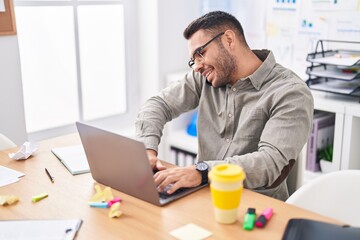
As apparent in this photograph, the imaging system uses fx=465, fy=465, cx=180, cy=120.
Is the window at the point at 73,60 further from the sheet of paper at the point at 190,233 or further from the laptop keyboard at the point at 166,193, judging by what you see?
the sheet of paper at the point at 190,233

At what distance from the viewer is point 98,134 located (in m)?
1.36


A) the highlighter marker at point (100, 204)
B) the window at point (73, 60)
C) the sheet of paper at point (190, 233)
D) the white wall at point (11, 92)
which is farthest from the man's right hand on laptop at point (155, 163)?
the window at point (73, 60)

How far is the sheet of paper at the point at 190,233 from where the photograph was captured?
1.13m

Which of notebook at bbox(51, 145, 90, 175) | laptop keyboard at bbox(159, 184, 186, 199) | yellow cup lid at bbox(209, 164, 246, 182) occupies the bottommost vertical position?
notebook at bbox(51, 145, 90, 175)

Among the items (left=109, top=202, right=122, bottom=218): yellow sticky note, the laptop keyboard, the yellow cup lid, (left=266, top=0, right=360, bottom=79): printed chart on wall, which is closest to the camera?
the yellow cup lid

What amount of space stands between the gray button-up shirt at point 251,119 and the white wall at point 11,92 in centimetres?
85

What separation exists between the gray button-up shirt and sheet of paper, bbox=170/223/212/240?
313 mm

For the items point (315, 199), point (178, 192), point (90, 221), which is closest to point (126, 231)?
point (90, 221)

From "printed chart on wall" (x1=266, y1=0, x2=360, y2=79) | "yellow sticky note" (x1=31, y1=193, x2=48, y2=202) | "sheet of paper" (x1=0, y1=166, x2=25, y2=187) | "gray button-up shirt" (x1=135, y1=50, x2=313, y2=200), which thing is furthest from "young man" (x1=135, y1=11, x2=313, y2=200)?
"printed chart on wall" (x1=266, y1=0, x2=360, y2=79)

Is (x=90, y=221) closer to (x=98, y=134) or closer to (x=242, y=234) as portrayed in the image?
(x=98, y=134)

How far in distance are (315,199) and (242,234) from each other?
1.48 feet

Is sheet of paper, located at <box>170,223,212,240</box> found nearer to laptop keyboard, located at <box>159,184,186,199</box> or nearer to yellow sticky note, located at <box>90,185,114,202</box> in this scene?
laptop keyboard, located at <box>159,184,186,199</box>

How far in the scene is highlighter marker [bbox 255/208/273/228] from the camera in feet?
3.85

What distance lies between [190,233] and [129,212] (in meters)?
0.21
